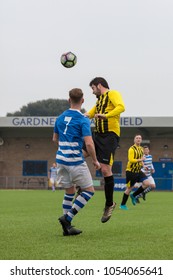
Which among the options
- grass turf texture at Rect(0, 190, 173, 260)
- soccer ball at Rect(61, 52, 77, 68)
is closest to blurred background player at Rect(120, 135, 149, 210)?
soccer ball at Rect(61, 52, 77, 68)

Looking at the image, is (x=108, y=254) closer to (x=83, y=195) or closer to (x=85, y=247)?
(x=85, y=247)

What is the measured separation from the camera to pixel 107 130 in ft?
32.2

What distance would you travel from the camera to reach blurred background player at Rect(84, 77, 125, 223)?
9.68 m

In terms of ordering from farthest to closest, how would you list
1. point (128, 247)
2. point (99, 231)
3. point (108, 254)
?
point (99, 231), point (128, 247), point (108, 254)

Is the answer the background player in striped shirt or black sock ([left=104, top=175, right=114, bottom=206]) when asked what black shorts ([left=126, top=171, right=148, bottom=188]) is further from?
the background player in striped shirt

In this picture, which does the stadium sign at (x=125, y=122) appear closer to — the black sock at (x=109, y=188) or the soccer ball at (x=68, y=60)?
the soccer ball at (x=68, y=60)

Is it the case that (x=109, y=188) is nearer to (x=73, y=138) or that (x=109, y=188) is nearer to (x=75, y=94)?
(x=73, y=138)

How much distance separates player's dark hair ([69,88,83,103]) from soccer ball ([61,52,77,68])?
3145 mm

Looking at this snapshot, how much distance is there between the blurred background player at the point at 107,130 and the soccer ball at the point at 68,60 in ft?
6.30

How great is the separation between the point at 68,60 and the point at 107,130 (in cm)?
264
